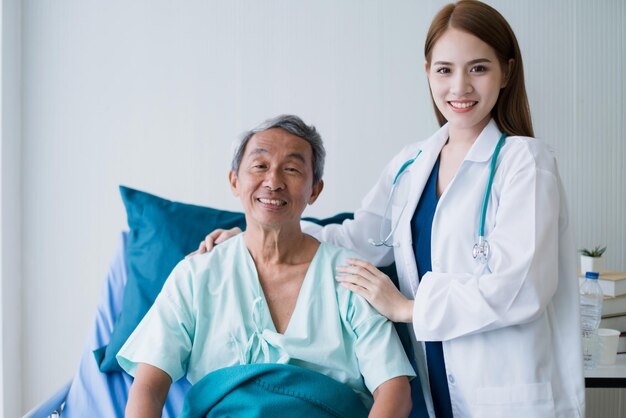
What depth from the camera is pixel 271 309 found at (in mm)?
1518

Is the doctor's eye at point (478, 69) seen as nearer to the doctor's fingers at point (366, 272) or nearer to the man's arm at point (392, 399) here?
the doctor's fingers at point (366, 272)

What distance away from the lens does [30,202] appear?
2.28 meters

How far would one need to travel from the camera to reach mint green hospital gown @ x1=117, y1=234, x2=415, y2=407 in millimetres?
1438

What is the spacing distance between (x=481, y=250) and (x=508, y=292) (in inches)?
4.4

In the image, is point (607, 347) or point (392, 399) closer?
point (392, 399)

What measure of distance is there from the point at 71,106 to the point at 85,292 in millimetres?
700

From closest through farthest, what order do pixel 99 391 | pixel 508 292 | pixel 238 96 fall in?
pixel 508 292, pixel 99 391, pixel 238 96

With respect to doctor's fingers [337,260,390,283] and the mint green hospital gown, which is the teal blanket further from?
doctor's fingers [337,260,390,283]

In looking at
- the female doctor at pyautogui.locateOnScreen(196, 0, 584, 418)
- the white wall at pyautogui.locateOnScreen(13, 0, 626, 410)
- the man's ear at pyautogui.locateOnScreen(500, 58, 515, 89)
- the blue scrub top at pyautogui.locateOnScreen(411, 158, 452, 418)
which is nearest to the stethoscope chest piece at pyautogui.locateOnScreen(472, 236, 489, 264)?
the female doctor at pyautogui.locateOnScreen(196, 0, 584, 418)

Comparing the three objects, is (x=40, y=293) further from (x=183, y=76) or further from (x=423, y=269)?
(x=423, y=269)

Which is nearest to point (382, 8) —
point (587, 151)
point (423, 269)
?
point (587, 151)

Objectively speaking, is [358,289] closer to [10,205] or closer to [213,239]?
[213,239]

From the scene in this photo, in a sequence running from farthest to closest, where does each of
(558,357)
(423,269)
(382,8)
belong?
(382,8) → (423,269) → (558,357)

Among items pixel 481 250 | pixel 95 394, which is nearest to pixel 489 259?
pixel 481 250
